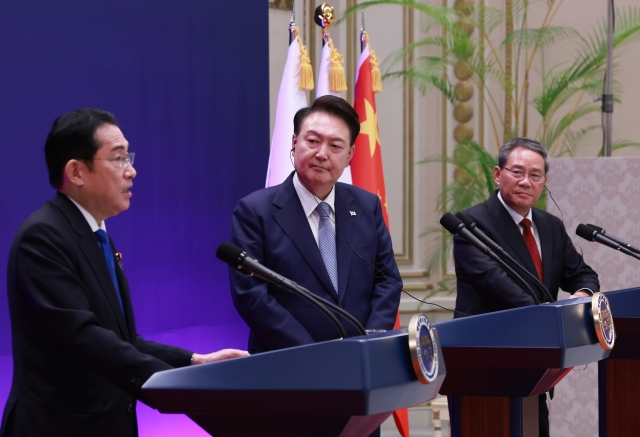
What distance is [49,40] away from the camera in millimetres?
3736

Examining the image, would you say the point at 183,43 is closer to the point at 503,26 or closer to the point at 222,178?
the point at 222,178

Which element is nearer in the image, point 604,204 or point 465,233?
point 465,233

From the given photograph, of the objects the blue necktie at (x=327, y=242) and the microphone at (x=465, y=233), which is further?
the blue necktie at (x=327, y=242)

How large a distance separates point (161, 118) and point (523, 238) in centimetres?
193

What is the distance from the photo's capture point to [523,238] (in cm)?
327

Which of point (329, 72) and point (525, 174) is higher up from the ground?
point (329, 72)

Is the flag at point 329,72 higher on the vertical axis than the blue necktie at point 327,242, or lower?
higher

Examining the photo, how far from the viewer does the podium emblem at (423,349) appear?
160cm

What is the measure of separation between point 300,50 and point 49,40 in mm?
1209

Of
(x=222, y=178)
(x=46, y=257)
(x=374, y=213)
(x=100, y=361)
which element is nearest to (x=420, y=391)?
(x=100, y=361)

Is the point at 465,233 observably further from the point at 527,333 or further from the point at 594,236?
the point at 594,236

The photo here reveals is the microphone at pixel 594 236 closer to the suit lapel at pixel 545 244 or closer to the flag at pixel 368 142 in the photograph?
the suit lapel at pixel 545 244

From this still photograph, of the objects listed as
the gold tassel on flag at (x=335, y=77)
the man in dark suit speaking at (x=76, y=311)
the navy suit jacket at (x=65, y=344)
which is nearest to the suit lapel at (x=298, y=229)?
the man in dark suit speaking at (x=76, y=311)

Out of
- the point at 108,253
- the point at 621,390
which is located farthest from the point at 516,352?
the point at 108,253
